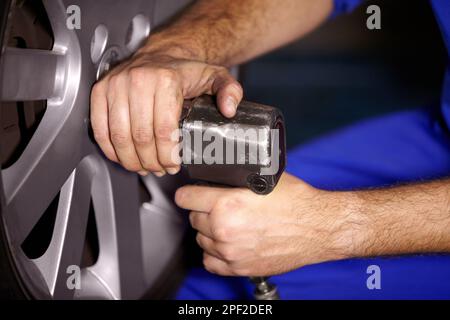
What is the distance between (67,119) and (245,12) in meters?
0.46

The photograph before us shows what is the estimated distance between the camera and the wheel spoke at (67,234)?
0.72 metres

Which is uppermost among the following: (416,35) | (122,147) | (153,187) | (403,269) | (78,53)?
(416,35)

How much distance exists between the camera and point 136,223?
0.94 m

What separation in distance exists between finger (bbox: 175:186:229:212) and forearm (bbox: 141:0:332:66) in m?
0.22

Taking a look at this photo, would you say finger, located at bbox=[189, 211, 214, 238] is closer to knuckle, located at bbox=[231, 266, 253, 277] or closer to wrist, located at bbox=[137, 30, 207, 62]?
knuckle, located at bbox=[231, 266, 253, 277]

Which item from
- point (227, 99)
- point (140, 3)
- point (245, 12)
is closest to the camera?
point (227, 99)

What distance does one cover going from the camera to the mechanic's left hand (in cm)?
71

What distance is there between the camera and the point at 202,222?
2.42 feet

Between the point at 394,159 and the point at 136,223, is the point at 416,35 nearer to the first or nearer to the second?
the point at 394,159

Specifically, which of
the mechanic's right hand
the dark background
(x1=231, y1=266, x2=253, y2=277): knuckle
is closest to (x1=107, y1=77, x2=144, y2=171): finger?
the mechanic's right hand

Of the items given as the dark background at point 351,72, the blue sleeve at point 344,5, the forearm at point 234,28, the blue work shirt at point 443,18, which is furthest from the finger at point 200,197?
the dark background at point 351,72

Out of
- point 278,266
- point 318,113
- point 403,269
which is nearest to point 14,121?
point 278,266

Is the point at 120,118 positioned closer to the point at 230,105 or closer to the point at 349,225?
the point at 230,105

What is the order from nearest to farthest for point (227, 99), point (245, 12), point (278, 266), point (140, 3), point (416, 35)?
point (227, 99) < point (278, 266) < point (140, 3) < point (245, 12) < point (416, 35)
